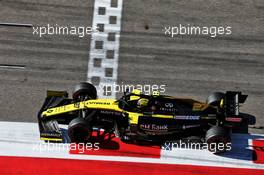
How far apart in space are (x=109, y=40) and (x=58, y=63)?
207 centimetres

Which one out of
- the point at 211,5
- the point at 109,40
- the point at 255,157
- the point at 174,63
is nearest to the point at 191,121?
the point at 255,157

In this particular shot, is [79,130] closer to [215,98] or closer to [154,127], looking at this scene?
[154,127]

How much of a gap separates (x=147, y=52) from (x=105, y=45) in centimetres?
154

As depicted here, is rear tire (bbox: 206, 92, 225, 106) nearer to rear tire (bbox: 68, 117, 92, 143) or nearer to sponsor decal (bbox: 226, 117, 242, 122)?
sponsor decal (bbox: 226, 117, 242, 122)

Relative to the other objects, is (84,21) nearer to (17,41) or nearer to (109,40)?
(109,40)

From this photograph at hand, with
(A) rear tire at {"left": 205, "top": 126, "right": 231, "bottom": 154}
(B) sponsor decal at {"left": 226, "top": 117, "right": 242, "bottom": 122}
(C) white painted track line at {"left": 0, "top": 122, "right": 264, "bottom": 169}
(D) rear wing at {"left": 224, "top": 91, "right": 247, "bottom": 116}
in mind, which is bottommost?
(C) white painted track line at {"left": 0, "top": 122, "right": 264, "bottom": 169}

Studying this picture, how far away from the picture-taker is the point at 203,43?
19281 mm

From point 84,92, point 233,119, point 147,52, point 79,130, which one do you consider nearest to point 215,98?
point 233,119

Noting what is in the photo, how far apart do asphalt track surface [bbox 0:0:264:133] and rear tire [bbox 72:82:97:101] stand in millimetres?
1333

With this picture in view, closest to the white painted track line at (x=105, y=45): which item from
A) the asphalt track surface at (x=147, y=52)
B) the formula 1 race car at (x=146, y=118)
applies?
the asphalt track surface at (x=147, y=52)

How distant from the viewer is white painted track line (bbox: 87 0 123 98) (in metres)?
18.3

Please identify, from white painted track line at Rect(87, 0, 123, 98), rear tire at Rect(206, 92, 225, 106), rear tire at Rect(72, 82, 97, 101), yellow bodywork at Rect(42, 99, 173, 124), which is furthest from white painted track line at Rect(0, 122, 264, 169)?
white painted track line at Rect(87, 0, 123, 98)

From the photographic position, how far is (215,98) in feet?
54.1

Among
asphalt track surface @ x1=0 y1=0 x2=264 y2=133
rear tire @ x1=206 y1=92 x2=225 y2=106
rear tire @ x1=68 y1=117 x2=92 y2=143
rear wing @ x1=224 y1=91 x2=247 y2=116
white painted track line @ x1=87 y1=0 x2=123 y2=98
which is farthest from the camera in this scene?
white painted track line @ x1=87 y1=0 x2=123 y2=98
